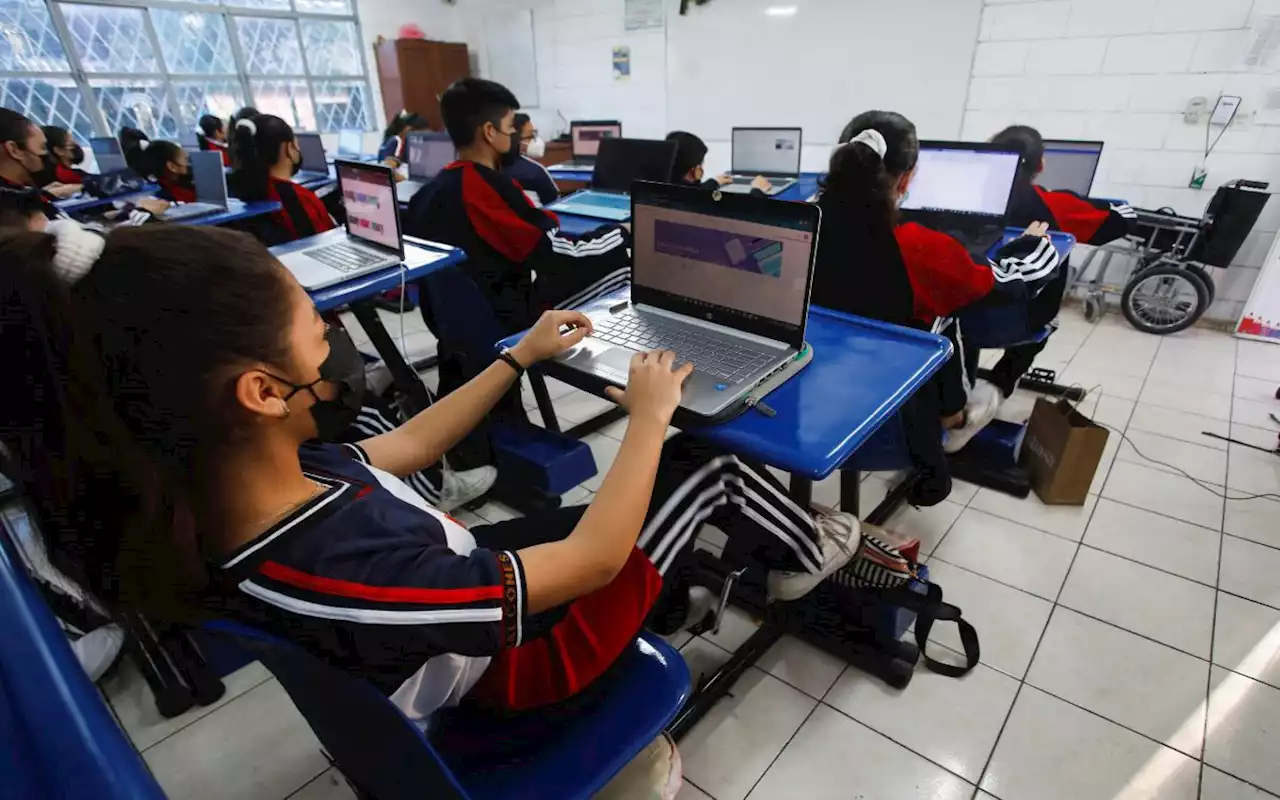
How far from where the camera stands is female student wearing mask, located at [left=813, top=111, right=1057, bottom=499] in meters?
1.46

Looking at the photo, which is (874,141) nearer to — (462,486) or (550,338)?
(550,338)

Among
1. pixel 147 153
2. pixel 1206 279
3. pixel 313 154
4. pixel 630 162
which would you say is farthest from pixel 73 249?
pixel 313 154

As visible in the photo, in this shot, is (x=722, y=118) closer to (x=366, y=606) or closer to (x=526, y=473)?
(x=526, y=473)

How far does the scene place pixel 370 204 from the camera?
83.5 inches

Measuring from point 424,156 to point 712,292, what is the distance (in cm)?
371

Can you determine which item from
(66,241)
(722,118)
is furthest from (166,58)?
(66,241)

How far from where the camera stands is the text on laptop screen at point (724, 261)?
116cm

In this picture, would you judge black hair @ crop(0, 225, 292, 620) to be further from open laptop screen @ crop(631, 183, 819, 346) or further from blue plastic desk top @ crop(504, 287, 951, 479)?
open laptop screen @ crop(631, 183, 819, 346)

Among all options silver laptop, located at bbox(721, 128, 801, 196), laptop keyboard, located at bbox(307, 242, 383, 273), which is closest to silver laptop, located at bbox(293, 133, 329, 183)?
silver laptop, located at bbox(721, 128, 801, 196)

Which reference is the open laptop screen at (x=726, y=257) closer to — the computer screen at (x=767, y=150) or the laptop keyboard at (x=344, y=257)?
the laptop keyboard at (x=344, y=257)

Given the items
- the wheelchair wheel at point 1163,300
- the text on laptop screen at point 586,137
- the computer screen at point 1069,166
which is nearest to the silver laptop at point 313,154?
the text on laptop screen at point 586,137

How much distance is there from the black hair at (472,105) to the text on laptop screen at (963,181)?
141 cm

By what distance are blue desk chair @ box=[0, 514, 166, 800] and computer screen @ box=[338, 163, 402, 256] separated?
1.78 metres

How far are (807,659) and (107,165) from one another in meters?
6.25
